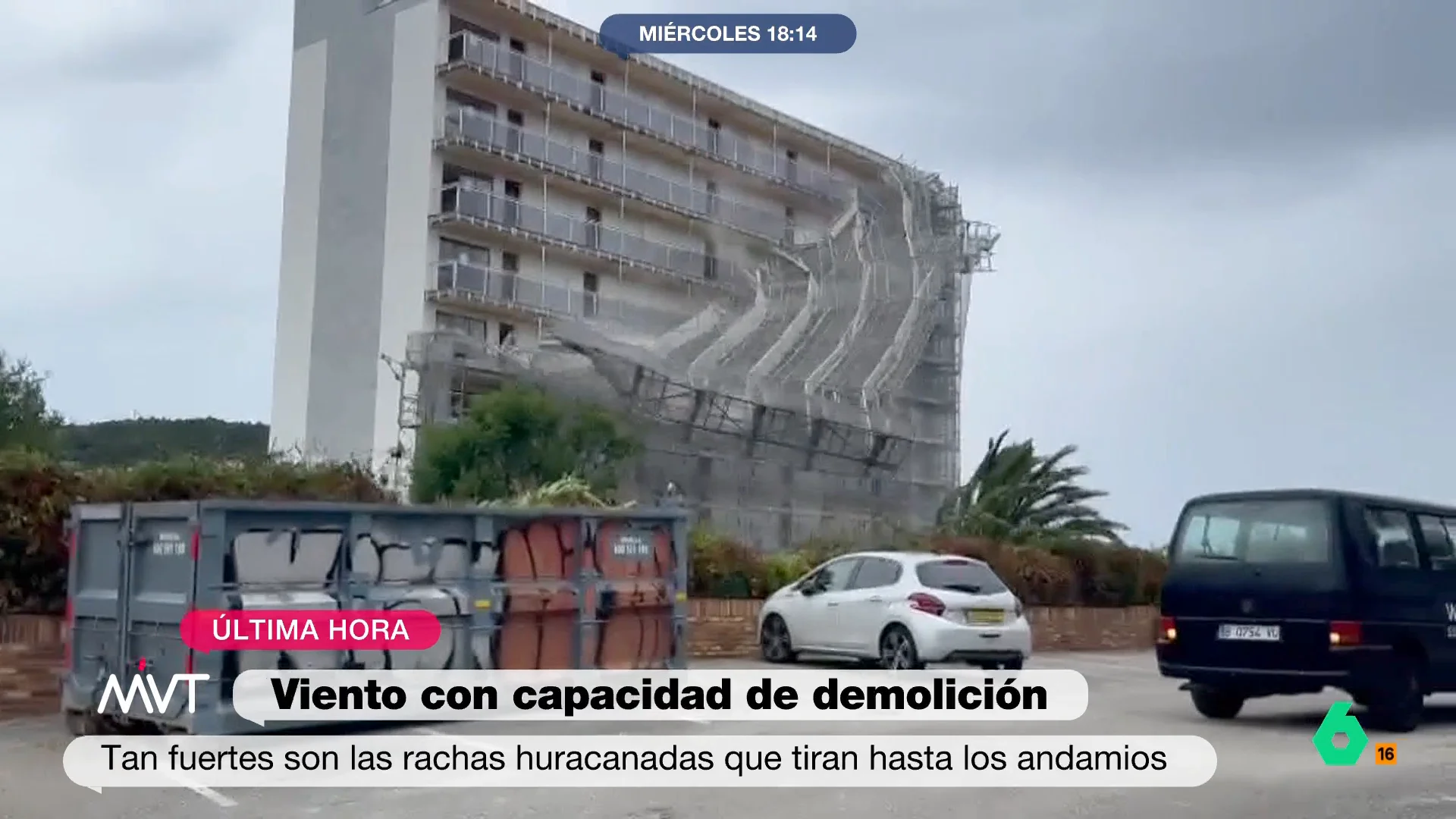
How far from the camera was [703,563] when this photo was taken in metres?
20.7

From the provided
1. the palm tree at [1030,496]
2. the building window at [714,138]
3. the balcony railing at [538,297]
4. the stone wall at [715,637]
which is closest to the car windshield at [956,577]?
the stone wall at [715,637]

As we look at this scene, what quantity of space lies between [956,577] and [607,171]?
34.1m

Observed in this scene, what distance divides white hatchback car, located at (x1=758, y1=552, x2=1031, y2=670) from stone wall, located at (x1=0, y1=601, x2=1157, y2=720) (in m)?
1.95

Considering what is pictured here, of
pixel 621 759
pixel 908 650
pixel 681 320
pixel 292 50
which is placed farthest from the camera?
pixel 681 320

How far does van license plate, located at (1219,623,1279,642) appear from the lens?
12.9 metres

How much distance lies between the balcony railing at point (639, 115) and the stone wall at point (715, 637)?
26.1 m

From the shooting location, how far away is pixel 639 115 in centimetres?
4978

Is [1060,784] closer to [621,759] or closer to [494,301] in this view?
[621,759]

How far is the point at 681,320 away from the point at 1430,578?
1516 inches

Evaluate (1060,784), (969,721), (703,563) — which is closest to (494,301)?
(703,563)

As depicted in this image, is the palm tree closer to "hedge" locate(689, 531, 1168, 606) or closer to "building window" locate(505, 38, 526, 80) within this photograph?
"hedge" locate(689, 531, 1168, 606)

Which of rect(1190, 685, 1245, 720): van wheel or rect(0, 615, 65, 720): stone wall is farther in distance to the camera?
rect(1190, 685, 1245, 720): van wheel

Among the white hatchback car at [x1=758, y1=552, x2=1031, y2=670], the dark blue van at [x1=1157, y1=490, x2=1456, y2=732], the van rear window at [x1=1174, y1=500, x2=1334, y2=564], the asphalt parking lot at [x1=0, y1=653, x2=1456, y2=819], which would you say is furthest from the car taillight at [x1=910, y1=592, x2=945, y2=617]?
the asphalt parking lot at [x1=0, y1=653, x2=1456, y2=819]

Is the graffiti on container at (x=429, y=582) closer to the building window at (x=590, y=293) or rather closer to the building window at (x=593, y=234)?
the building window at (x=590, y=293)
